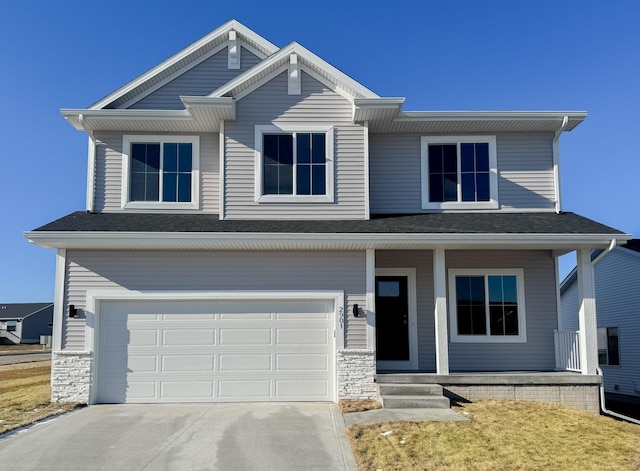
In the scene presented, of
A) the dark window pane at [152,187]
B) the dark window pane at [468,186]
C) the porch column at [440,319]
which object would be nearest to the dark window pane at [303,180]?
the porch column at [440,319]

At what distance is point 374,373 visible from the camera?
10.7 metres

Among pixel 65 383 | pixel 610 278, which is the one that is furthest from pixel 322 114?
pixel 610 278

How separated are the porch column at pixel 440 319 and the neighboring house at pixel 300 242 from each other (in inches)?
1.5

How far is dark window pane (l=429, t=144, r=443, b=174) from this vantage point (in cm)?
1272

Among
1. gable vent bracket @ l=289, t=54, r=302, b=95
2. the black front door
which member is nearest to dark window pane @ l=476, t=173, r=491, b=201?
the black front door

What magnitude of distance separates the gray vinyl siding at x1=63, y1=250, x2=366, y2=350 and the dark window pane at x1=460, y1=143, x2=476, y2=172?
3.46 meters

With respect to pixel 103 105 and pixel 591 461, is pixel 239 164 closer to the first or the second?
pixel 103 105

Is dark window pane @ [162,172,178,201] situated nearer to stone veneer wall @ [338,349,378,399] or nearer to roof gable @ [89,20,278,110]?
roof gable @ [89,20,278,110]

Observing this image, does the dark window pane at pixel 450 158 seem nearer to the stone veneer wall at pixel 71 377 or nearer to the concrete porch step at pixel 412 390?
the concrete porch step at pixel 412 390

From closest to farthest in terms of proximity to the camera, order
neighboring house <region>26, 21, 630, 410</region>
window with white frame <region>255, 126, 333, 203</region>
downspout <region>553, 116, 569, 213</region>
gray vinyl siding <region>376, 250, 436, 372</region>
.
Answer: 1. neighboring house <region>26, 21, 630, 410</region>
2. window with white frame <region>255, 126, 333, 203</region>
3. gray vinyl siding <region>376, 250, 436, 372</region>
4. downspout <region>553, 116, 569, 213</region>

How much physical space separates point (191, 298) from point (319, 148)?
406 cm

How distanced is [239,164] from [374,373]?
5.02 meters

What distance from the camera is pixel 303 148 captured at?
11922 millimetres

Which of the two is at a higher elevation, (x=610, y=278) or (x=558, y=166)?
(x=558, y=166)
